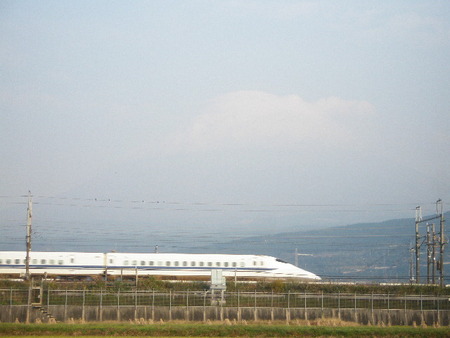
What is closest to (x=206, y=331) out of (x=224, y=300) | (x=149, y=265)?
(x=224, y=300)

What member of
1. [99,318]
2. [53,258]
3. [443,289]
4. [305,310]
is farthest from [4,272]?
[443,289]

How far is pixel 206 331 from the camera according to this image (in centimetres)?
4053

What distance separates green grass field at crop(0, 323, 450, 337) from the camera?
3981 centimetres

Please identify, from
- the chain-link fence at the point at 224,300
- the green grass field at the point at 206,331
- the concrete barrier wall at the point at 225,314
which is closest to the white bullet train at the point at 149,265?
the chain-link fence at the point at 224,300

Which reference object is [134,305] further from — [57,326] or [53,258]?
[53,258]

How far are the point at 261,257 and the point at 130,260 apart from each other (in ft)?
48.9

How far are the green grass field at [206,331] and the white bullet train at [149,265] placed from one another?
3407 centimetres

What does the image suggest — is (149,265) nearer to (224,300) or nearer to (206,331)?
(224,300)

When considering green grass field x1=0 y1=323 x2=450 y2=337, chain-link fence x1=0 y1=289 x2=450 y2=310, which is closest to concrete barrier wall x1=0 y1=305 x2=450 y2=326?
chain-link fence x1=0 y1=289 x2=450 y2=310

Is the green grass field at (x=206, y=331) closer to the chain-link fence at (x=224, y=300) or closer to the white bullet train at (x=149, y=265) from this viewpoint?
the chain-link fence at (x=224, y=300)

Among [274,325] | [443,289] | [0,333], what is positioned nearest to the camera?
[0,333]

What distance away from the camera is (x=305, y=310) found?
45500mm

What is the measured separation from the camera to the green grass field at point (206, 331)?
39812 mm

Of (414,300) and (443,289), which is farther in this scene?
(443,289)
